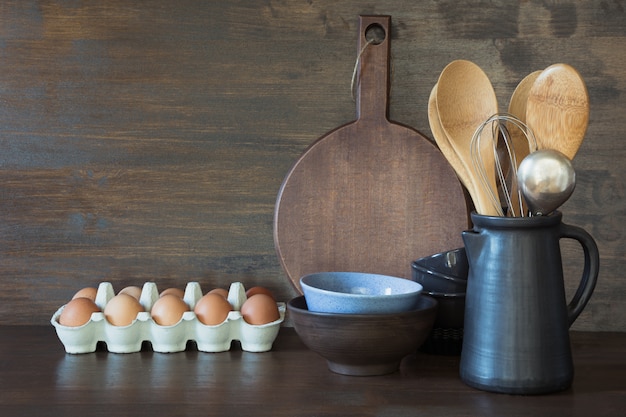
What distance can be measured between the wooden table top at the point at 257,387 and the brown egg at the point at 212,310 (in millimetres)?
42

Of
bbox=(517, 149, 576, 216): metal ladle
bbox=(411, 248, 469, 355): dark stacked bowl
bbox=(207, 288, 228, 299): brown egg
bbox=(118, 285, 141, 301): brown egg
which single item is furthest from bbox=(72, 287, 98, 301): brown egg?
bbox=(517, 149, 576, 216): metal ladle

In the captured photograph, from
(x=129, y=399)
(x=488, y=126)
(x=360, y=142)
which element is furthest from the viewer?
(x=360, y=142)

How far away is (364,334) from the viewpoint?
0.76 m

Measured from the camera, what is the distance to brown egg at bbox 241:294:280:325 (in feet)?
2.95

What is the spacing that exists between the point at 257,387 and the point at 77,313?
254mm

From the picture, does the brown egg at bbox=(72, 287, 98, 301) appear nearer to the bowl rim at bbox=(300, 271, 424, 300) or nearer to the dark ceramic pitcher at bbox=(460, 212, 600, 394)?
the bowl rim at bbox=(300, 271, 424, 300)

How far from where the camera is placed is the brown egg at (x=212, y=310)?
0.89 metres

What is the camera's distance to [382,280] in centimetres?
89

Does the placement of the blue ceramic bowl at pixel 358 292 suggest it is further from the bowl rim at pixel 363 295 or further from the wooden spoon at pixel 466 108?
the wooden spoon at pixel 466 108

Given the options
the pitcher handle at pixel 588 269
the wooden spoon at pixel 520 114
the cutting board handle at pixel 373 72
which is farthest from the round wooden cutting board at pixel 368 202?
the pitcher handle at pixel 588 269

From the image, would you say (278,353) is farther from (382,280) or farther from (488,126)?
(488,126)

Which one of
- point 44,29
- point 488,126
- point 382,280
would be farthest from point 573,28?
point 44,29

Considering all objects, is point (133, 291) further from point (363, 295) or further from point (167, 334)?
point (363, 295)

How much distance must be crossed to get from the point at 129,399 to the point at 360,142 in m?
0.45
